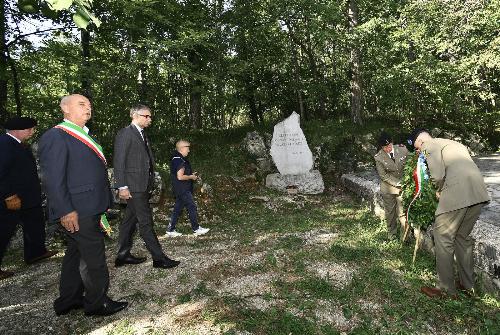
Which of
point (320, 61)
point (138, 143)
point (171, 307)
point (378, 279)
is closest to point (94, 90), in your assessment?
point (138, 143)

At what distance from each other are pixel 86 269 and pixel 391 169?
204 inches

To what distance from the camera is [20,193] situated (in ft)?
17.9

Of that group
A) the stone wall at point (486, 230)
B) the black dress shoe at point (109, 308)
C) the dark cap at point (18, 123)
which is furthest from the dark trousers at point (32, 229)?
the stone wall at point (486, 230)

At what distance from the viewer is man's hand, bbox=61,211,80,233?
331 centimetres

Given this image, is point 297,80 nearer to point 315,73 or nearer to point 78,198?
point 315,73

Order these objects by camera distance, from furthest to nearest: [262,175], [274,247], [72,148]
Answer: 1. [262,175]
2. [274,247]
3. [72,148]

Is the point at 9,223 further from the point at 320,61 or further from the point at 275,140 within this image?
the point at 320,61

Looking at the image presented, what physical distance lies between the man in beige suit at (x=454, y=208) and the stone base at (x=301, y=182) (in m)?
6.60

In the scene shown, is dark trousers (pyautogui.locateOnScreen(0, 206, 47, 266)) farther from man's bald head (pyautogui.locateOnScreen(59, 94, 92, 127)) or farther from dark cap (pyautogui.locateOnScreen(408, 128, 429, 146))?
dark cap (pyautogui.locateOnScreen(408, 128, 429, 146))

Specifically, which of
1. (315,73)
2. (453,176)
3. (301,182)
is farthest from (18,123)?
(315,73)

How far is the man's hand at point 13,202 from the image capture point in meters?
5.10

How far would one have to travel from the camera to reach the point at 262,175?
11.9 metres

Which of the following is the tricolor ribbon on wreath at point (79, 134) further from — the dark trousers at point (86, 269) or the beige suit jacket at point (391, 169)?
the beige suit jacket at point (391, 169)

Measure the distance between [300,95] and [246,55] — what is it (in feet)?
10.2
